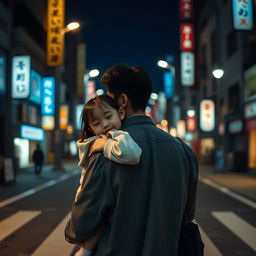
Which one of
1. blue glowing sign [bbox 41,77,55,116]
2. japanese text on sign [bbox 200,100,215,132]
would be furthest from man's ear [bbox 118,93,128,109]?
japanese text on sign [bbox 200,100,215,132]

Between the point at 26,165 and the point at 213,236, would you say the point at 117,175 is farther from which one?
the point at 26,165

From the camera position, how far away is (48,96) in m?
30.5

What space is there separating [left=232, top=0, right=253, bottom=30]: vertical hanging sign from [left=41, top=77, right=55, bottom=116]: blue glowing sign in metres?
16.9

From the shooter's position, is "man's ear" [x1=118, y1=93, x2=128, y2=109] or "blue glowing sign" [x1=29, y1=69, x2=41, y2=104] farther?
"blue glowing sign" [x1=29, y1=69, x2=41, y2=104]

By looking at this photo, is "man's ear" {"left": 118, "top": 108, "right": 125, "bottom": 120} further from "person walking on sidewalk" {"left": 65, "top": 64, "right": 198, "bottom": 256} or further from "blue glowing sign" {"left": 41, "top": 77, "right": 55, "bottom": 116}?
"blue glowing sign" {"left": 41, "top": 77, "right": 55, "bottom": 116}

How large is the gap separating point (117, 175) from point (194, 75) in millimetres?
38253

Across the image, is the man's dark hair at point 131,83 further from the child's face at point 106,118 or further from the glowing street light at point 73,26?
the glowing street light at point 73,26

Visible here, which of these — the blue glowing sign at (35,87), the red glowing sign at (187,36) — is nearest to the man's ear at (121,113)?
the blue glowing sign at (35,87)

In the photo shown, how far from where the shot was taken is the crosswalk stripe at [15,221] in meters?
8.38

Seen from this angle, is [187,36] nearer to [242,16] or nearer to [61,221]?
[242,16]

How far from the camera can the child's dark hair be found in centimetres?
248

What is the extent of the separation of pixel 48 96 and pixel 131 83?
28.6m

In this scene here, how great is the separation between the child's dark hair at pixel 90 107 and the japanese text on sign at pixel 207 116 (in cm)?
2887

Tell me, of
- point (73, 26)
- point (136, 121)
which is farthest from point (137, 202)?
point (73, 26)
